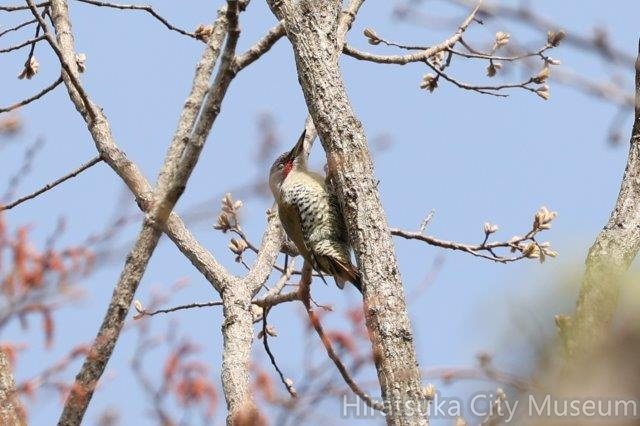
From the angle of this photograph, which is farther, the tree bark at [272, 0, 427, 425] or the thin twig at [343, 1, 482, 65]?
the thin twig at [343, 1, 482, 65]

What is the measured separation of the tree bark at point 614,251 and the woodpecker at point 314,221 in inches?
60.0

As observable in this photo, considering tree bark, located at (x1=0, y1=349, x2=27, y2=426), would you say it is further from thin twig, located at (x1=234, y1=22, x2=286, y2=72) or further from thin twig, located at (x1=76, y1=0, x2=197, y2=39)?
thin twig, located at (x1=76, y1=0, x2=197, y2=39)

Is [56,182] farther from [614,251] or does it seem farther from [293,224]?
[614,251]

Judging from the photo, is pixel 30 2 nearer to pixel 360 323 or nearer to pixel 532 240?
pixel 360 323

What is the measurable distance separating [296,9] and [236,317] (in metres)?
1.78

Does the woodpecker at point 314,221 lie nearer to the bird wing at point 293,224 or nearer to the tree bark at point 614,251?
the bird wing at point 293,224

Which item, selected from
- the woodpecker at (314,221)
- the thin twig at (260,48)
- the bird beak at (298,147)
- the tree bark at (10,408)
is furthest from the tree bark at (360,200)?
the bird beak at (298,147)

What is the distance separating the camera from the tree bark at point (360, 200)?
12.1 ft

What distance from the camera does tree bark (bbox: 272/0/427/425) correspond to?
3.70 meters

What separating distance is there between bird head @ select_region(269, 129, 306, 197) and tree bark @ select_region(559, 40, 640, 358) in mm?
2536

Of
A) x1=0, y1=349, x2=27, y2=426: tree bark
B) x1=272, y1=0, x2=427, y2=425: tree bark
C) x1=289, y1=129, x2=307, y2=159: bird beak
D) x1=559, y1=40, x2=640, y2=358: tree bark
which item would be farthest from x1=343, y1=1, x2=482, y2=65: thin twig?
x1=0, y1=349, x2=27, y2=426: tree bark

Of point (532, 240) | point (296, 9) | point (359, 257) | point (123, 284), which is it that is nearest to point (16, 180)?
point (123, 284)

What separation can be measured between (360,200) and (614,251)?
109cm

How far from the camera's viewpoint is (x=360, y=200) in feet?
13.5
